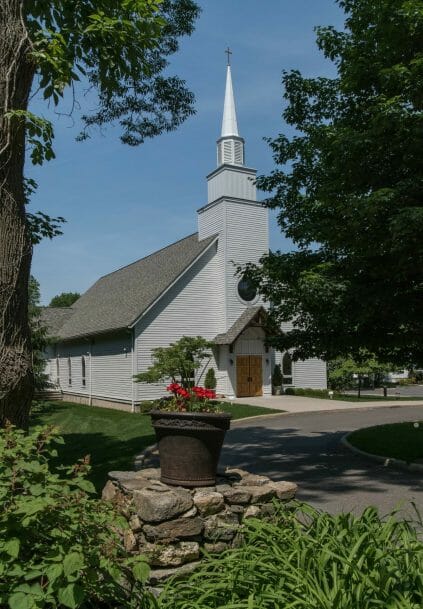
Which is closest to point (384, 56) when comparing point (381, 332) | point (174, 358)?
point (381, 332)

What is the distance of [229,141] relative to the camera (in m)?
27.8

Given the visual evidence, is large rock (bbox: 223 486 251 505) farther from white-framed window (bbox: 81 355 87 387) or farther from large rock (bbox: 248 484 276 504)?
white-framed window (bbox: 81 355 87 387)

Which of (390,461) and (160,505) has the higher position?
(160,505)


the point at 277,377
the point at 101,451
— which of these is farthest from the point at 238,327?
the point at 101,451

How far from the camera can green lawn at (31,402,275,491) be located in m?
10.6

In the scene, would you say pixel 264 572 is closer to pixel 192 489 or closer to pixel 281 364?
pixel 192 489

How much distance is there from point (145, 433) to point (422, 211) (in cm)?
1048

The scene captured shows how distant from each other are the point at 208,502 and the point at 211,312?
21.5 m

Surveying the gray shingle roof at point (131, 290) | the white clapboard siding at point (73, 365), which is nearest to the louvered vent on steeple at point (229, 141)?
the gray shingle roof at point (131, 290)

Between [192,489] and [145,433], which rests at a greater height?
[192,489]

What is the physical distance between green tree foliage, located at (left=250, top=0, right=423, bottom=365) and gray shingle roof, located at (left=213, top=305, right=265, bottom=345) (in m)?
13.4

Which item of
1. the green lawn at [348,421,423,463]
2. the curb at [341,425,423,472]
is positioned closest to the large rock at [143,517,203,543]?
the curb at [341,425,423,472]

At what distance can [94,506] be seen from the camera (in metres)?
2.78

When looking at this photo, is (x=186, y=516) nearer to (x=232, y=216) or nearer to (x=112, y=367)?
(x=112, y=367)
